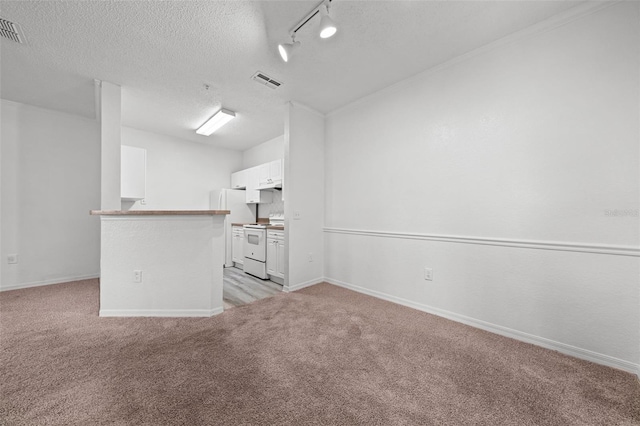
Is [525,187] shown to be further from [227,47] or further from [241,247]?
[241,247]

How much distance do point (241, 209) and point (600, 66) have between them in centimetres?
537

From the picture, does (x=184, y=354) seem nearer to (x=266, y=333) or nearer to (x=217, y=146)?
(x=266, y=333)

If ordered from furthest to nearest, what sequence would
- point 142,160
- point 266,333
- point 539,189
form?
point 142,160
point 266,333
point 539,189

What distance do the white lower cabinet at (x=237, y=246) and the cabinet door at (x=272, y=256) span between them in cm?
95

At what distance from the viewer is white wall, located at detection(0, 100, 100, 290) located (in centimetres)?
346

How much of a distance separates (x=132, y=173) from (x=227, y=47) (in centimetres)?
289

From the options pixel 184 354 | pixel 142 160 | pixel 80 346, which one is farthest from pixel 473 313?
pixel 142 160

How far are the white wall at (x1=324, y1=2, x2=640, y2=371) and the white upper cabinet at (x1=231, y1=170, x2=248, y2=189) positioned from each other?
10.6 ft

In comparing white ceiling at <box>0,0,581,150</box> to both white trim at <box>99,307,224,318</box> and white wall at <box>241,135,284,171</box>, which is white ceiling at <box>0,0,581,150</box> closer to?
white wall at <box>241,135,284,171</box>

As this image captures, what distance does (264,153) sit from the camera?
217 inches

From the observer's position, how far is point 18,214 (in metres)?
3.51

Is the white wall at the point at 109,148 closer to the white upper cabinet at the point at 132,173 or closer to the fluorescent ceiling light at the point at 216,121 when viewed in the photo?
the white upper cabinet at the point at 132,173

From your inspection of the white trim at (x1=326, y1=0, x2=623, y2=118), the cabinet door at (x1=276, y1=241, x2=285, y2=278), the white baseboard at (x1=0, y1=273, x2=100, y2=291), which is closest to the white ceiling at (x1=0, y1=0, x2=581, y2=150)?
the white trim at (x1=326, y1=0, x2=623, y2=118)

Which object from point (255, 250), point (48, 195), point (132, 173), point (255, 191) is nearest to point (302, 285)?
point (255, 250)
